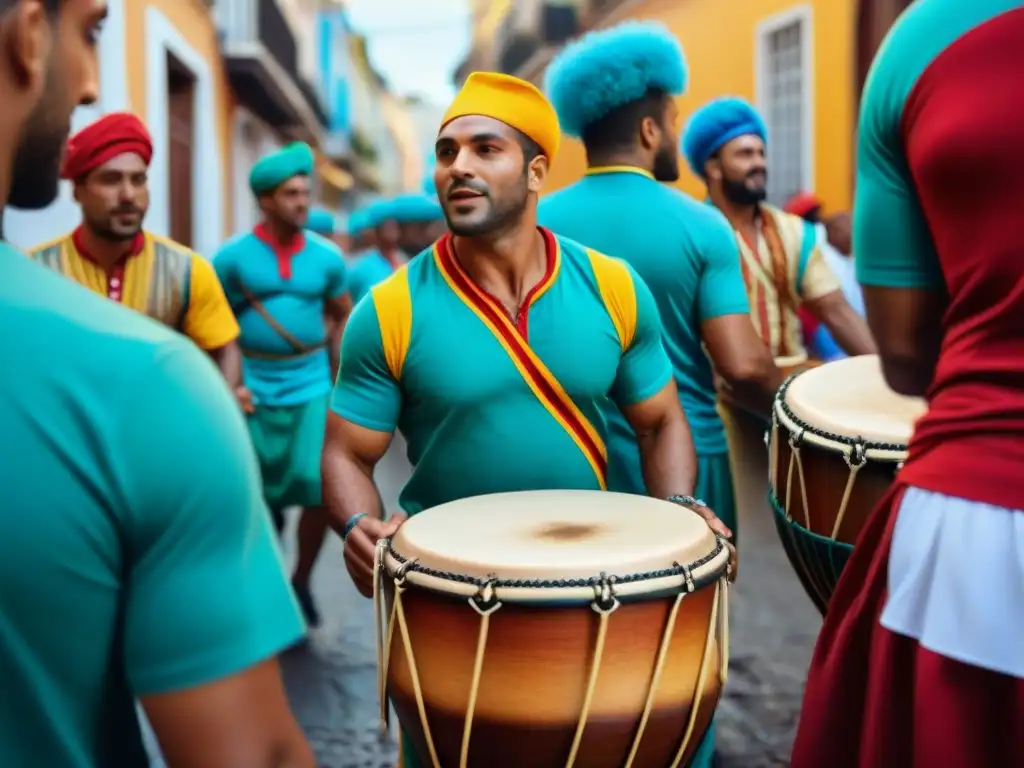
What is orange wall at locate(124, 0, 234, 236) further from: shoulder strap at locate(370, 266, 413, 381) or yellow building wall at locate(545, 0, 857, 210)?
shoulder strap at locate(370, 266, 413, 381)

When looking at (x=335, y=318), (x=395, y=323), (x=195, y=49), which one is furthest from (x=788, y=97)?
(x=395, y=323)

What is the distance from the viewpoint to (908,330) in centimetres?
177

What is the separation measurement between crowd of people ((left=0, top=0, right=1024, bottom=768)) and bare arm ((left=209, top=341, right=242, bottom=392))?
2.05 meters

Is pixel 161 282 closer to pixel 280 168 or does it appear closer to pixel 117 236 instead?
pixel 117 236

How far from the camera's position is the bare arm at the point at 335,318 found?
19.8ft

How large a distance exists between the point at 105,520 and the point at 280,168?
5047 mm

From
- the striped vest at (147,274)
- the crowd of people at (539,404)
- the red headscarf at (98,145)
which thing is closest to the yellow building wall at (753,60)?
the striped vest at (147,274)

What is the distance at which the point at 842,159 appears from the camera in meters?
12.6

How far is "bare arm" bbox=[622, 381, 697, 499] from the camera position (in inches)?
108

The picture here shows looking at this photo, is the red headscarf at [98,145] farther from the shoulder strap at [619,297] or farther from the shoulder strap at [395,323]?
the shoulder strap at [619,297]

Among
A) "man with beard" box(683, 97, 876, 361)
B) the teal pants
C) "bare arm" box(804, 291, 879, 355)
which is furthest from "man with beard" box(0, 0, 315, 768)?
the teal pants

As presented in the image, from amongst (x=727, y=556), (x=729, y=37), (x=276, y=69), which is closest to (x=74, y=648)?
(x=727, y=556)

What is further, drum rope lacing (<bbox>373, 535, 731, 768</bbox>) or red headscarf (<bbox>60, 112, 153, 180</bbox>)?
red headscarf (<bbox>60, 112, 153, 180</bbox>)

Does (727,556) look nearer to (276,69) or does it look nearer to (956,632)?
(956,632)
